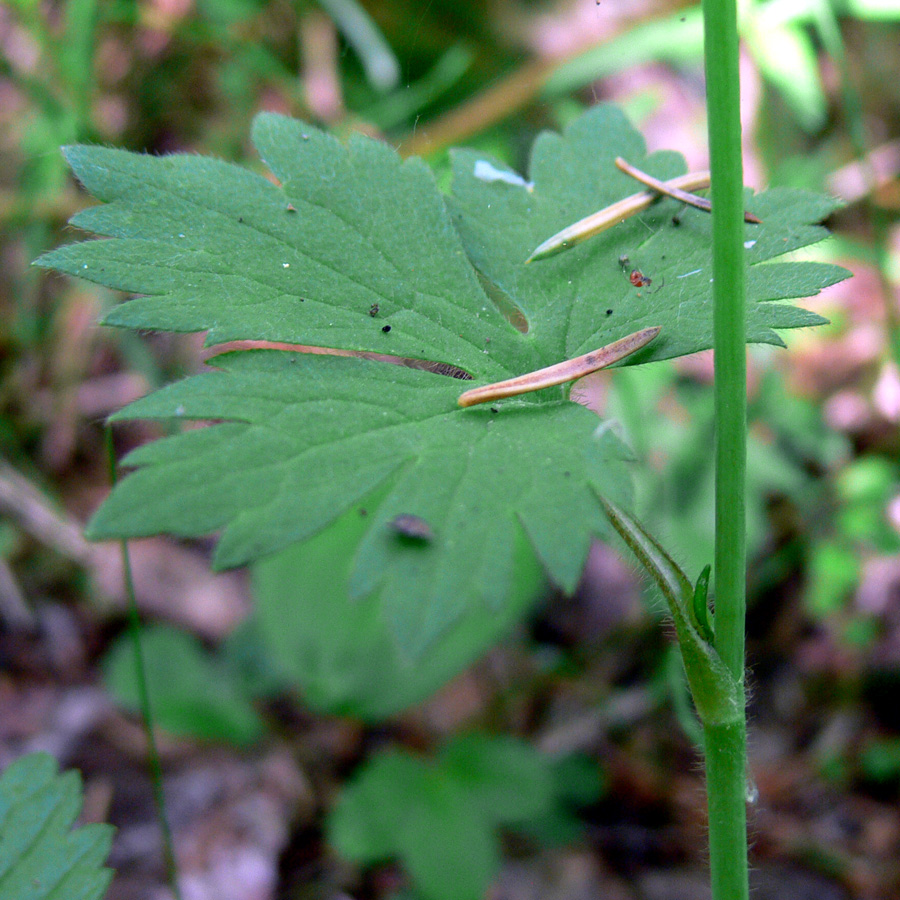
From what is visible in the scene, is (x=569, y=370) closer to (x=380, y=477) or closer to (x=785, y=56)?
(x=380, y=477)

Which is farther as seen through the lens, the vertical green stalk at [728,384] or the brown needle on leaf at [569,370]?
the brown needle on leaf at [569,370]

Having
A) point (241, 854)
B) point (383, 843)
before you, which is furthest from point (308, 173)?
point (241, 854)

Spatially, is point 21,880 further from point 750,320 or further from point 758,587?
point 758,587

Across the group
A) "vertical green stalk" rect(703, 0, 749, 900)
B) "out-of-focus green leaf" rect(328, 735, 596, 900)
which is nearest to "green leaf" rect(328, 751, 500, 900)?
"out-of-focus green leaf" rect(328, 735, 596, 900)

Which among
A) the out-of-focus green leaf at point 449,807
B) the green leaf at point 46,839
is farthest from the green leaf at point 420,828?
the green leaf at point 46,839

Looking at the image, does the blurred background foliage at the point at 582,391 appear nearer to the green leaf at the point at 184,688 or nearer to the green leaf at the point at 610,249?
the green leaf at the point at 184,688

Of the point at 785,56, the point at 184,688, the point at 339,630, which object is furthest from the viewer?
the point at 785,56

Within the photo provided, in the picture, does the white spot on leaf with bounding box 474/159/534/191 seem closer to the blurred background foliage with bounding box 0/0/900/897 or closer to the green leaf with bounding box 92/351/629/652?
the green leaf with bounding box 92/351/629/652

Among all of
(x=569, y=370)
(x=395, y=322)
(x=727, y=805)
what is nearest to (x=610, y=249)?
(x=569, y=370)
